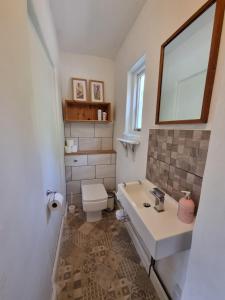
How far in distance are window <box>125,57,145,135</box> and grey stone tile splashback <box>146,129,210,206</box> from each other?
59cm

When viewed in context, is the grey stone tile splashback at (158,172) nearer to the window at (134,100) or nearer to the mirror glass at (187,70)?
the mirror glass at (187,70)

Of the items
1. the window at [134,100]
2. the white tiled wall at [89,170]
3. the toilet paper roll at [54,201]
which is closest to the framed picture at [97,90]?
the window at [134,100]

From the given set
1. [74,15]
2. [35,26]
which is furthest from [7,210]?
[74,15]

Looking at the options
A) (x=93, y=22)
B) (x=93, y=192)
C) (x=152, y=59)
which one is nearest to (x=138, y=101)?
(x=152, y=59)

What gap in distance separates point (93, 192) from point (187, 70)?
188 centimetres

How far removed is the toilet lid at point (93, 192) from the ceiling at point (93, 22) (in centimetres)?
221

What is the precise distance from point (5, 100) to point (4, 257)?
1.74ft

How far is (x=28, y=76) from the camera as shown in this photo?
0.74 m

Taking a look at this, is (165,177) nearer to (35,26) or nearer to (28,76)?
(28,76)

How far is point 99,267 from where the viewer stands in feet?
4.72

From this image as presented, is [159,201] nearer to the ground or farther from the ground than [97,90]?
nearer to the ground

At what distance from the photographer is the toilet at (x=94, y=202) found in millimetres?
1978

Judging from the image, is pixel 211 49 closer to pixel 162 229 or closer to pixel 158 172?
pixel 158 172

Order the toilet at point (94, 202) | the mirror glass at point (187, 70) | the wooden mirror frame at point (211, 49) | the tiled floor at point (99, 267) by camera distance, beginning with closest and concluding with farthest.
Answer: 1. the wooden mirror frame at point (211, 49)
2. the mirror glass at point (187, 70)
3. the tiled floor at point (99, 267)
4. the toilet at point (94, 202)
